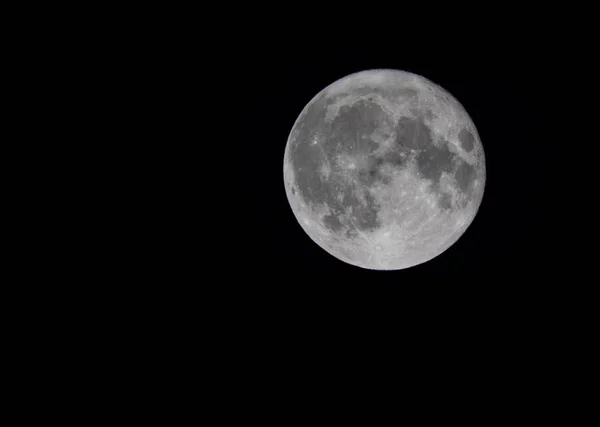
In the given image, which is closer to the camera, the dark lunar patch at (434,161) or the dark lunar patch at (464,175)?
the dark lunar patch at (434,161)

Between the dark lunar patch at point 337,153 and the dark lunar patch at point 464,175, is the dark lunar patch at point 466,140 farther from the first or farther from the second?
the dark lunar patch at point 337,153

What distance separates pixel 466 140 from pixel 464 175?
0.38m

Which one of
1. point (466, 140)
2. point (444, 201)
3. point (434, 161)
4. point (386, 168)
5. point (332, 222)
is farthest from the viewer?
point (332, 222)

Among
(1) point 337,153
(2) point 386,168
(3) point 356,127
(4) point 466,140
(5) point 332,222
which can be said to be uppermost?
(4) point 466,140

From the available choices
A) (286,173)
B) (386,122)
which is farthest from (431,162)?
(286,173)

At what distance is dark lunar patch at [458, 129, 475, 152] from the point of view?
5555 mm

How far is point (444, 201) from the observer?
17.9 feet

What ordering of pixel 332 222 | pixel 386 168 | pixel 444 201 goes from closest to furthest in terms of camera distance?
pixel 386 168, pixel 444 201, pixel 332 222

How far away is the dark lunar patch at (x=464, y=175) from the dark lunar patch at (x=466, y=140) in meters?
0.18

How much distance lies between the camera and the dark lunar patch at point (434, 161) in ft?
17.2

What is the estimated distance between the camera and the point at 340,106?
5.53 metres

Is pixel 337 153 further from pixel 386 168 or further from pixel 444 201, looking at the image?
pixel 444 201

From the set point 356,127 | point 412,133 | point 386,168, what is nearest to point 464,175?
point 412,133

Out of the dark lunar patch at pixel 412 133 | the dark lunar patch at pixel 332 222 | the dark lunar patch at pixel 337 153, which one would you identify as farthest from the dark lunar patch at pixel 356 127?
the dark lunar patch at pixel 332 222
